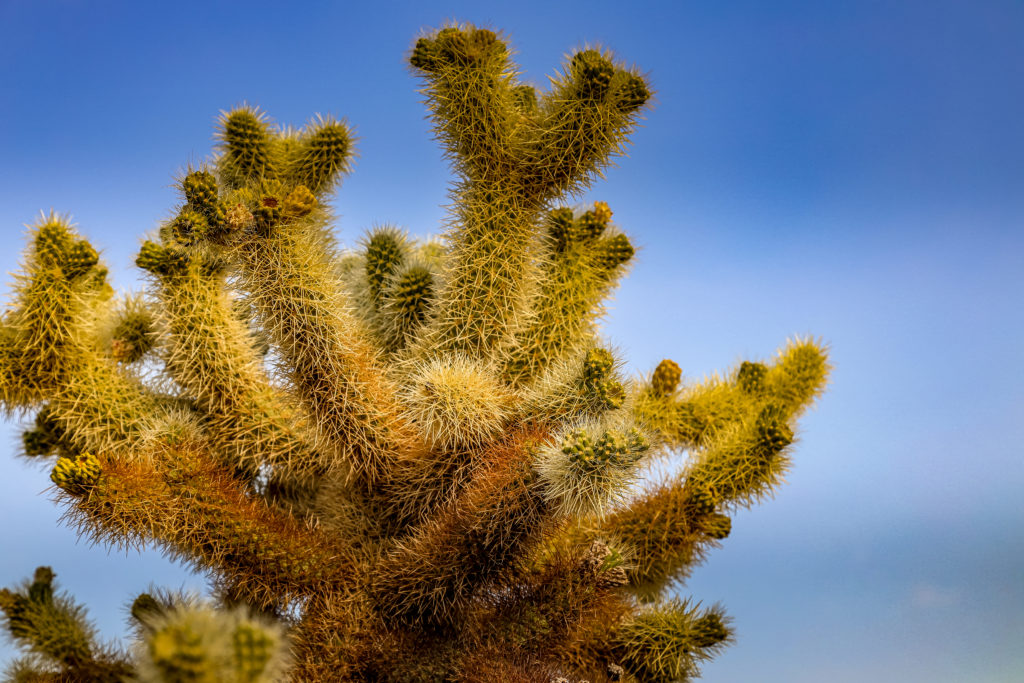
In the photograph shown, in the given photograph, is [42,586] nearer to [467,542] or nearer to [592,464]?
[467,542]

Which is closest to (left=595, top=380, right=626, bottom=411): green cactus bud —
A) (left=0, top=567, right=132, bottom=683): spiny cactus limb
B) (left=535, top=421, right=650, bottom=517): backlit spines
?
(left=535, top=421, right=650, bottom=517): backlit spines

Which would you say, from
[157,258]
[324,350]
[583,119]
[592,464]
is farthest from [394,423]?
[583,119]

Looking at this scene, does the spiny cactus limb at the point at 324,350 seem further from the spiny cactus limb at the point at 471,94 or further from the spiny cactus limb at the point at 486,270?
the spiny cactus limb at the point at 471,94

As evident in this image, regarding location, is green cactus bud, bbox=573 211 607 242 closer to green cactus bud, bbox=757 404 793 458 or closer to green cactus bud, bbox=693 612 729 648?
green cactus bud, bbox=757 404 793 458

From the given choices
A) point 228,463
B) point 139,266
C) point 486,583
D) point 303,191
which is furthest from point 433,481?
point 139,266

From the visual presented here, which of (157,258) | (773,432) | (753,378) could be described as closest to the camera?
(157,258)
